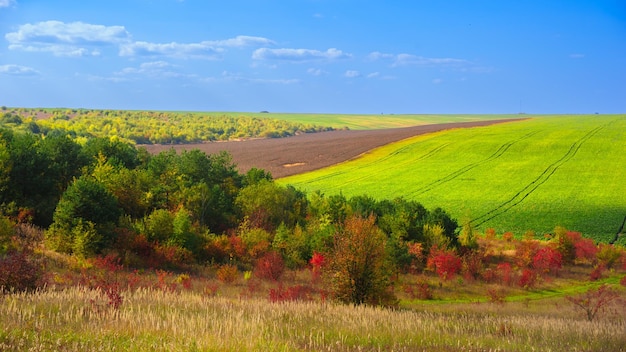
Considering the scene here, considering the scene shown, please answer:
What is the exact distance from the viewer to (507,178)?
8200 cm

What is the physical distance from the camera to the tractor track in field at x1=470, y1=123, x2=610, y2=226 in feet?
209

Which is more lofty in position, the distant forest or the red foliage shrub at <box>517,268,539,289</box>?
the distant forest

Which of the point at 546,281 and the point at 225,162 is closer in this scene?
the point at 546,281

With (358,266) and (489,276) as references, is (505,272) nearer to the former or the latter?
(489,276)

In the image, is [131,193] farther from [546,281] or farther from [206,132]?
[206,132]

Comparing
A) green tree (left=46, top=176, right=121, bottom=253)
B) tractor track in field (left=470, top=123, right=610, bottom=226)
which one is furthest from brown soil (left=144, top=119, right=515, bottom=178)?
green tree (left=46, top=176, right=121, bottom=253)

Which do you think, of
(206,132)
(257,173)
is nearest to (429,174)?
(257,173)

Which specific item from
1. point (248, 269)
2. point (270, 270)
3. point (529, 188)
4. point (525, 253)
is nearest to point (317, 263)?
point (270, 270)

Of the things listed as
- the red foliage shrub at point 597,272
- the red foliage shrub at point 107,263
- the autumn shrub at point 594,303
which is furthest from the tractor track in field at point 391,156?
the autumn shrub at point 594,303

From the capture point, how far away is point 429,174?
87312 mm

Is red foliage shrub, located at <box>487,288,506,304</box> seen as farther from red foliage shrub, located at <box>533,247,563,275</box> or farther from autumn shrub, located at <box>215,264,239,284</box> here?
autumn shrub, located at <box>215,264,239,284</box>

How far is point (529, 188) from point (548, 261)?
3287 cm

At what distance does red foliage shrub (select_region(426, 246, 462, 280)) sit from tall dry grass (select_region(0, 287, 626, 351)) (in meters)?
25.6

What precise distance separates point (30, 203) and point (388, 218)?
3128cm
